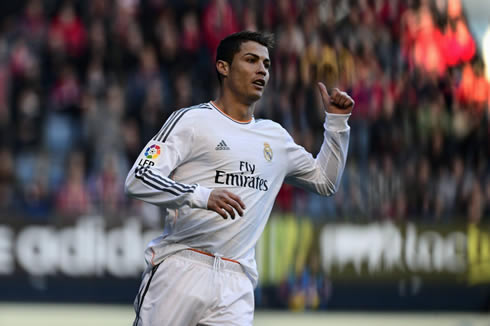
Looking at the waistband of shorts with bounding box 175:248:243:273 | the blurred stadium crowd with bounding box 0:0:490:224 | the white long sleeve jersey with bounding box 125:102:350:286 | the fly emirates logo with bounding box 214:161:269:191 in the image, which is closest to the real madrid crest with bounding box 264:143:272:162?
the white long sleeve jersey with bounding box 125:102:350:286

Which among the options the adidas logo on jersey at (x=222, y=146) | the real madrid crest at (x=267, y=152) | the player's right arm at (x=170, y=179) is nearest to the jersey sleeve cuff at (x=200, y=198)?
the player's right arm at (x=170, y=179)

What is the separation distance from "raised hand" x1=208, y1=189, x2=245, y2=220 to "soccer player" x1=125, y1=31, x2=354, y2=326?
0.13m

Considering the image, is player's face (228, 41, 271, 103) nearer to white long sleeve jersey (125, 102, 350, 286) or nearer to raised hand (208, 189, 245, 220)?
white long sleeve jersey (125, 102, 350, 286)

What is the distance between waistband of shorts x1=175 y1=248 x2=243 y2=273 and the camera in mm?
4469

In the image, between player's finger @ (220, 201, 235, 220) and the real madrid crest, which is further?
the real madrid crest

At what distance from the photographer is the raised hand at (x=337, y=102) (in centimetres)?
487

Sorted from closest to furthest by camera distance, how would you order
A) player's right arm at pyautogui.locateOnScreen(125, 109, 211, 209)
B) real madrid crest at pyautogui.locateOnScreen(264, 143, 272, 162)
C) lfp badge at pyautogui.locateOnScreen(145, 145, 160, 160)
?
player's right arm at pyautogui.locateOnScreen(125, 109, 211, 209)
lfp badge at pyautogui.locateOnScreen(145, 145, 160, 160)
real madrid crest at pyautogui.locateOnScreen(264, 143, 272, 162)

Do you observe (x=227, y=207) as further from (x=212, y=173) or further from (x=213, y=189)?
(x=212, y=173)

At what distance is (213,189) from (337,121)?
1054 mm

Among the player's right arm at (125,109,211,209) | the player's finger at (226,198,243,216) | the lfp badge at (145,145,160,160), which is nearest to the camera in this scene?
the player's finger at (226,198,243,216)

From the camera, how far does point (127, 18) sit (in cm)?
1084

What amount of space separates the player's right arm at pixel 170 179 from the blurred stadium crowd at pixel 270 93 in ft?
17.7

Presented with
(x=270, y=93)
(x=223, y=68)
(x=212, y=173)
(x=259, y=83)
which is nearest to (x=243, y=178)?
(x=212, y=173)

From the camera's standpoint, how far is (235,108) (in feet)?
15.4
